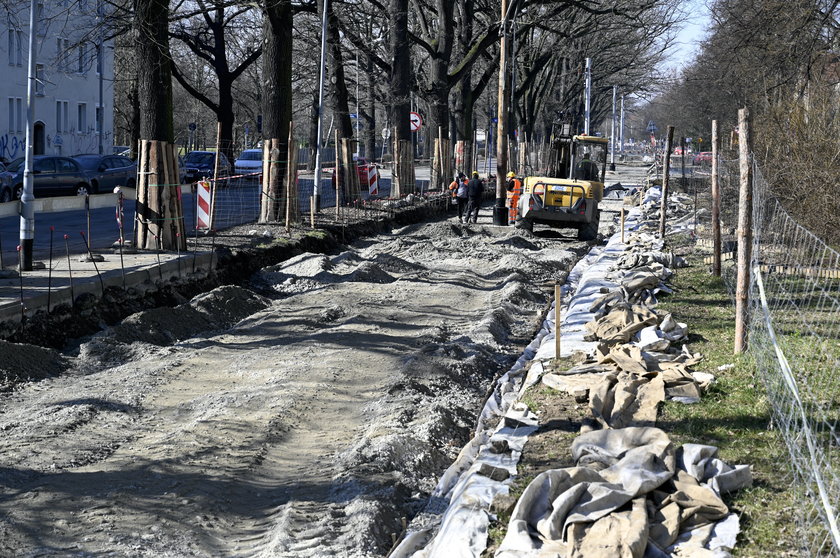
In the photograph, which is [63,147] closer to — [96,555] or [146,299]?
[146,299]

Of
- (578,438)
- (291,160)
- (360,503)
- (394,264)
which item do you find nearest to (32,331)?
(360,503)

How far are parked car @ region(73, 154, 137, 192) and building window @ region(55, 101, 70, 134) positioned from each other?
21.4 meters

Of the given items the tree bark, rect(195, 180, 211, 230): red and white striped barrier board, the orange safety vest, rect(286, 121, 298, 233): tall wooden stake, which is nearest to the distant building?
the orange safety vest

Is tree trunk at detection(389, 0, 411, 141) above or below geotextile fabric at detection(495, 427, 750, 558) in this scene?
above

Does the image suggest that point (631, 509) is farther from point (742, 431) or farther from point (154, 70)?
point (154, 70)

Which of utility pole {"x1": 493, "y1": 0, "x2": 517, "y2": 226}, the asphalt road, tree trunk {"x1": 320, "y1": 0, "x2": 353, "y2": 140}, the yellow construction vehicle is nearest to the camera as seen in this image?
the asphalt road

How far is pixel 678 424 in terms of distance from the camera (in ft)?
27.4

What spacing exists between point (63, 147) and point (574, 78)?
3448 cm

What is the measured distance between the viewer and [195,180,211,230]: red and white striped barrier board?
64.3ft

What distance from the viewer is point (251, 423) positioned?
9070mm

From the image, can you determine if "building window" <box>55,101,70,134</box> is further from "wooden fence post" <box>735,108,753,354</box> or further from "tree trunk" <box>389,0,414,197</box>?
"wooden fence post" <box>735,108,753,354</box>

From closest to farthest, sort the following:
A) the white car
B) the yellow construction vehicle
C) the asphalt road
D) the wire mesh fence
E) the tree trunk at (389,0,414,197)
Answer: the wire mesh fence → the asphalt road → the yellow construction vehicle → the tree trunk at (389,0,414,197) → the white car

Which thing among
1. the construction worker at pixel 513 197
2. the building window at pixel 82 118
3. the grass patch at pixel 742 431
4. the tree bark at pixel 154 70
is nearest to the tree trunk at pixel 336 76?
the construction worker at pixel 513 197

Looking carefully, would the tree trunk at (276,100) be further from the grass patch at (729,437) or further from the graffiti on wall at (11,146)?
the graffiti on wall at (11,146)
